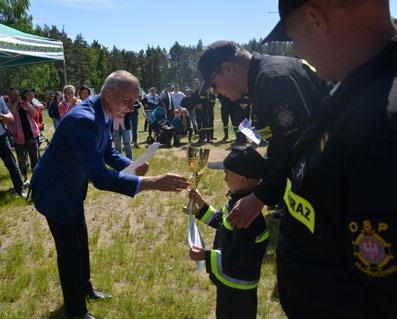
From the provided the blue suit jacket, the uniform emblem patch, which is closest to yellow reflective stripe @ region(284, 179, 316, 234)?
the uniform emblem patch

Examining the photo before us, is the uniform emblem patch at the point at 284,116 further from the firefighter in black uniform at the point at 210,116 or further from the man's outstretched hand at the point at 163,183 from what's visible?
the firefighter in black uniform at the point at 210,116

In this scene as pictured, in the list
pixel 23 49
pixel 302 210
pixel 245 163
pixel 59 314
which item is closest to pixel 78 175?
pixel 245 163

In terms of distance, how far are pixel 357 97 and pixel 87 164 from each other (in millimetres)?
2179

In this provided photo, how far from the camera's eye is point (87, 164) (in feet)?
9.28

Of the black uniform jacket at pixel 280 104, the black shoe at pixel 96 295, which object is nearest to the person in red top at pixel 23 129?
the black shoe at pixel 96 295

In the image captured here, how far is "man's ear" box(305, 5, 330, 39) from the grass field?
301 cm

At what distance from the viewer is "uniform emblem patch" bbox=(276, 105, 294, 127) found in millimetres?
Answer: 2234

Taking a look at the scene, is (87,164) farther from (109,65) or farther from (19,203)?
(109,65)

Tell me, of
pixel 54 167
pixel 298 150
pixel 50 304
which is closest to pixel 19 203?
pixel 50 304

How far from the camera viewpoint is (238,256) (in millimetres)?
2422

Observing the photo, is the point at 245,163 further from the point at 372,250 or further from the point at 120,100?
the point at 372,250

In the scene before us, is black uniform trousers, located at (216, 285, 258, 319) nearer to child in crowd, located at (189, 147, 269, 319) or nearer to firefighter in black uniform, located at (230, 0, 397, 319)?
child in crowd, located at (189, 147, 269, 319)

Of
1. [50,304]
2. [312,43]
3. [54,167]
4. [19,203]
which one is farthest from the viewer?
[19,203]

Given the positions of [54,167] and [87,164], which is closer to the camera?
[87,164]
